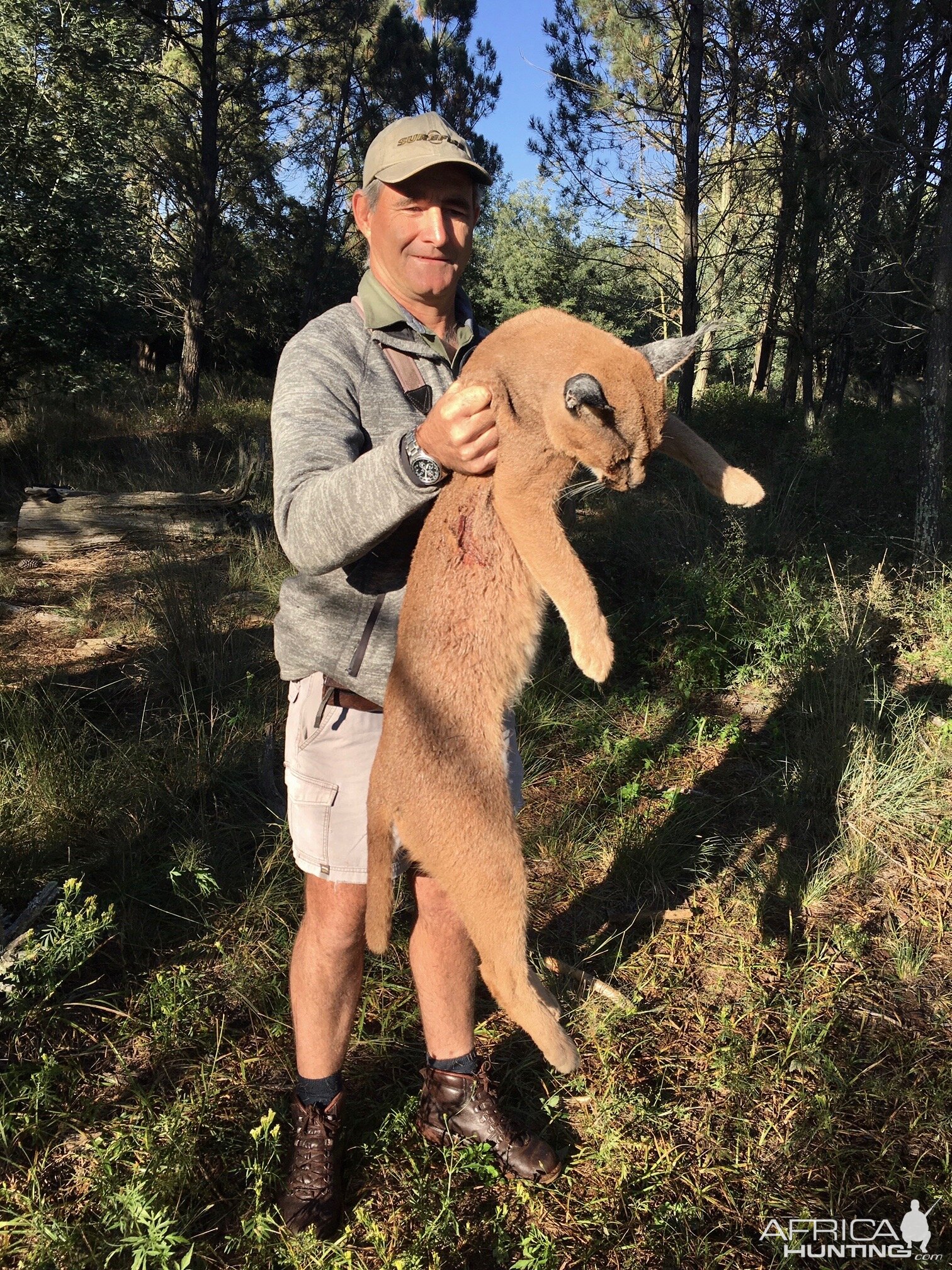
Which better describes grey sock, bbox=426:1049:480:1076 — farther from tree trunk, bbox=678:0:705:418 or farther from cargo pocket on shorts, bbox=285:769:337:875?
tree trunk, bbox=678:0:705:418

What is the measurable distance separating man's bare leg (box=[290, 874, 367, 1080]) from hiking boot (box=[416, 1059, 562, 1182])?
1.49 ft

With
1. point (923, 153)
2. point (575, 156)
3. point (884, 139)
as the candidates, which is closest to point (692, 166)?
point (575, 156)

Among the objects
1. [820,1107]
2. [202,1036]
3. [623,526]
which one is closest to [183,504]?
[623,526]

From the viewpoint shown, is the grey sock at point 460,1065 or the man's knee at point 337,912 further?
the grey sock at point 460,1065

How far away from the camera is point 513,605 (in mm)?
2260

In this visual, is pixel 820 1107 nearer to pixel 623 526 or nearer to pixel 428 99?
pixel 623 526

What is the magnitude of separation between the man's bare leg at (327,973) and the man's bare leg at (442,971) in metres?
0.24

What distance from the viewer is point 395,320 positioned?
2.45 meters

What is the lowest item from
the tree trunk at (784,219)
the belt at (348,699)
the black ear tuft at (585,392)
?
the belt at (348,699)

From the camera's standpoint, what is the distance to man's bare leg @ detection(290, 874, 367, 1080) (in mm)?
2582

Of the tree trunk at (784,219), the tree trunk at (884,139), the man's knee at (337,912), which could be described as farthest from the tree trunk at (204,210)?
the man's knee at (337,912)

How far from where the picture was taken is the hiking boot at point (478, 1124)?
110 inches

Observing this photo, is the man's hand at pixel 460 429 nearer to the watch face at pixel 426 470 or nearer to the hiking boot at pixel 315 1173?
the watch face at pixel 426 470

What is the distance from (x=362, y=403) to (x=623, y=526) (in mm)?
6133
